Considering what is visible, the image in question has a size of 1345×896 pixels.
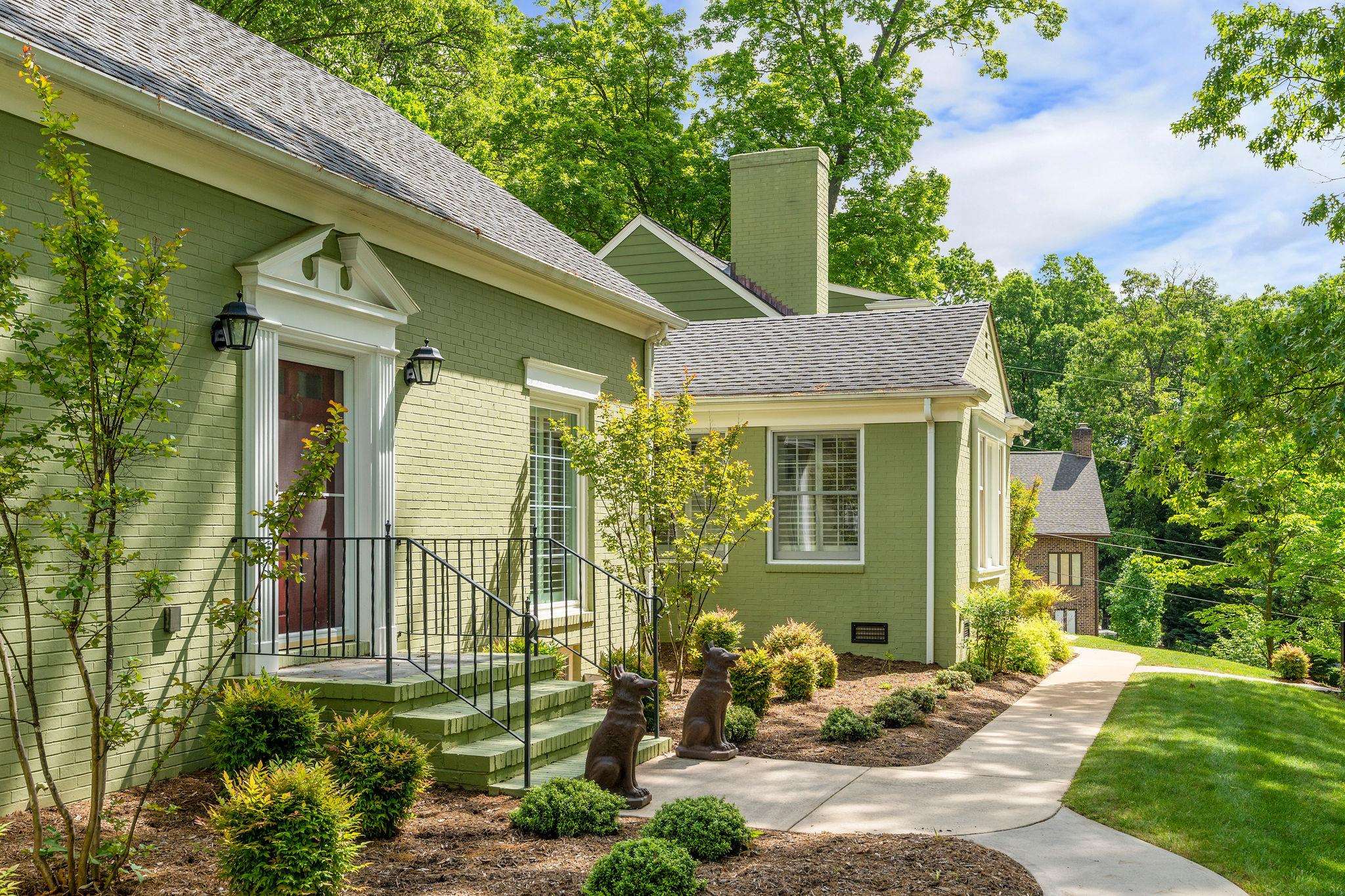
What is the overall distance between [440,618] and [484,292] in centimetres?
296

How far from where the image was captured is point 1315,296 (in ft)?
39.4

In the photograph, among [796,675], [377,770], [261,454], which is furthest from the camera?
[796,675]

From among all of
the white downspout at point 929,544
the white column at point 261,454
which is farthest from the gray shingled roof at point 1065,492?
the white column at point 261,454

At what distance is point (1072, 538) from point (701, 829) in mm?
34440

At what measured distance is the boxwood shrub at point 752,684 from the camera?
9.84 metres

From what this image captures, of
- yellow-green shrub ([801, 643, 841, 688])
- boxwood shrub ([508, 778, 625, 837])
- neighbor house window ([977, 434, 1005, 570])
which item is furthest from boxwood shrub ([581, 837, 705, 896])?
neighbor house window ([977, 434, 1005, 570])

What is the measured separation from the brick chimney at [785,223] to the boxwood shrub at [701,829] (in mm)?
15433

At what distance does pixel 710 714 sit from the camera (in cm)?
816

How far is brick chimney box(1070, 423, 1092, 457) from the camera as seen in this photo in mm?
39375

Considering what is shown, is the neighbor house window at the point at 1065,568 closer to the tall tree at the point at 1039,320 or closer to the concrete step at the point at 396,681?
the tall tree at the point at 1039,320

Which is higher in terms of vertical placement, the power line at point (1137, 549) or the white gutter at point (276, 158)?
the white gutter at point (276, 158)

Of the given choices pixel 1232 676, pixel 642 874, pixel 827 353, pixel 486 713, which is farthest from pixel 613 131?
pixel 642 874

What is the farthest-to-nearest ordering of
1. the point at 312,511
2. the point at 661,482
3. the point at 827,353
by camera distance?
the point at 827,353, the point at 661,482, the point at 312,511

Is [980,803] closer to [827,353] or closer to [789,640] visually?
[789,640]
